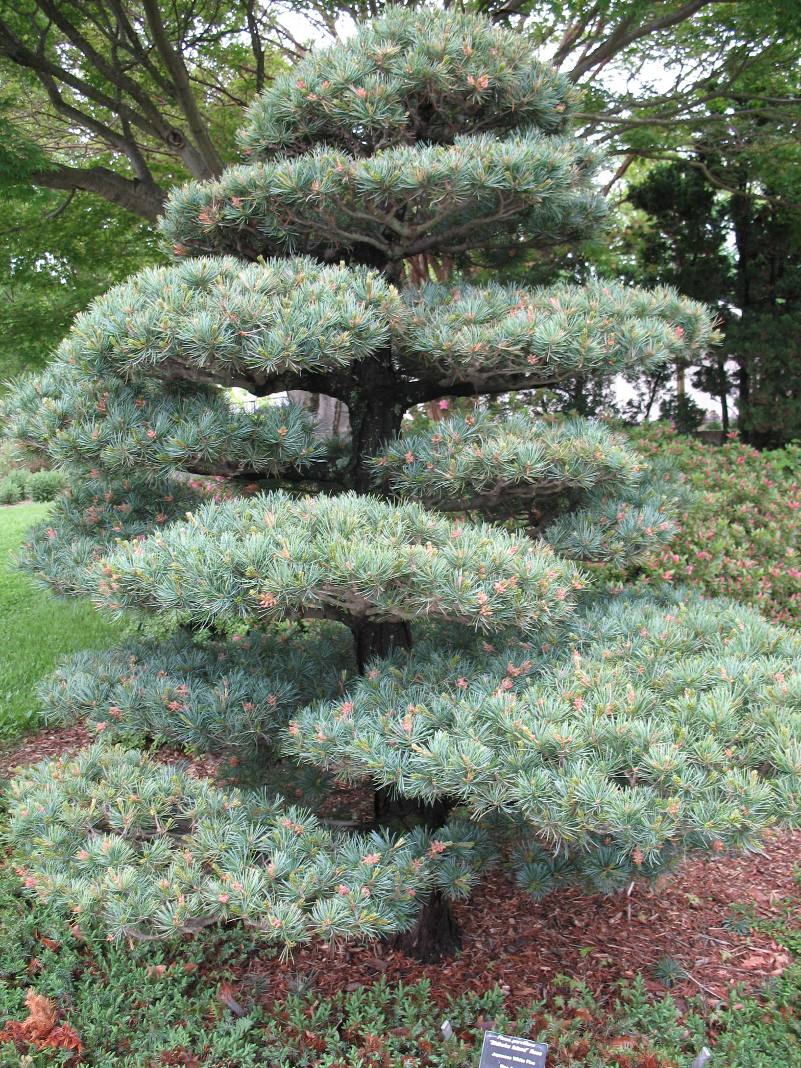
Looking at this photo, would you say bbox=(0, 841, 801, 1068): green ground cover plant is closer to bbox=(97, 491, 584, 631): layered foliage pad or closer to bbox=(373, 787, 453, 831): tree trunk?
bbox=(373, 787, 453, 831): tree trunk

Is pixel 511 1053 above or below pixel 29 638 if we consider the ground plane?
above

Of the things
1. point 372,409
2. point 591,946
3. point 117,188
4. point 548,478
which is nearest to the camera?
point 548,478

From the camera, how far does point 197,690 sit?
8.33 feet

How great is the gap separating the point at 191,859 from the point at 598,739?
1054 millimetres

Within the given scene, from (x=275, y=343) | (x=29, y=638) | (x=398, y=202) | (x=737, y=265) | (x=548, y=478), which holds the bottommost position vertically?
A: (x=29, y=638)

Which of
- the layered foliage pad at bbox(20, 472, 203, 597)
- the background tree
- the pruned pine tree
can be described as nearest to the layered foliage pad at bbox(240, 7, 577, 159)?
the pruned pine tree

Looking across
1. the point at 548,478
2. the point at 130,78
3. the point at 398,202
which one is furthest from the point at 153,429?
the point at 130,78

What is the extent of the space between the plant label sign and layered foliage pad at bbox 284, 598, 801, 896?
402mm

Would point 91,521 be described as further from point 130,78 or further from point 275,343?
point 130,78

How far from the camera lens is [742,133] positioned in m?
6.20

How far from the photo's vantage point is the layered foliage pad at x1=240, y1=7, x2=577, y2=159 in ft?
8.63

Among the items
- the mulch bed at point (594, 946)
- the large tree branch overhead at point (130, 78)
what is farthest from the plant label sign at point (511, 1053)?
the large tree branch overhead at point (130, 78)

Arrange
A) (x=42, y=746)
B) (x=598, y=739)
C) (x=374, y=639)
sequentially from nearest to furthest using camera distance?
1. (x=598, y=739)
2. (x=374, y=639)
3. (x=42, y=746)

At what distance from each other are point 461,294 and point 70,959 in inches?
101
